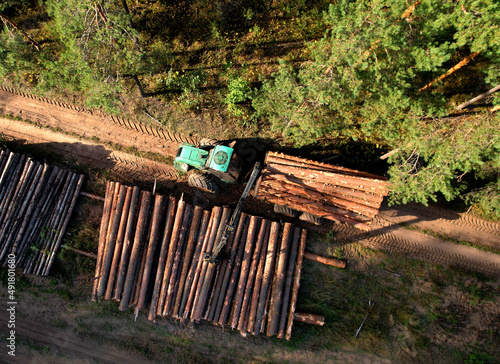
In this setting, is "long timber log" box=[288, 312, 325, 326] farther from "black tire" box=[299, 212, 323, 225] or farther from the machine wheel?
the machine wheel

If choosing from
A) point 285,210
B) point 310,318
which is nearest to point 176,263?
point 285,210

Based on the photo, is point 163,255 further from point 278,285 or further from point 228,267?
point 278,285

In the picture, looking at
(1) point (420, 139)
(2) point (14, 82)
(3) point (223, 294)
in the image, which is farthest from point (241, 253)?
(2) point (14, 82)

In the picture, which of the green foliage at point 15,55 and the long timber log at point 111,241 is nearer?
the green foliage at point 15,55

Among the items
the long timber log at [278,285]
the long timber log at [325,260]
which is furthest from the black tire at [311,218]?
the long timber log at [325,260]

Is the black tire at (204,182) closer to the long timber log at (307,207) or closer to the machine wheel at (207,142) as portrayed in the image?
the machine wheel at (207,142)

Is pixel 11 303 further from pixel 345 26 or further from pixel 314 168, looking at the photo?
pixel 345 26

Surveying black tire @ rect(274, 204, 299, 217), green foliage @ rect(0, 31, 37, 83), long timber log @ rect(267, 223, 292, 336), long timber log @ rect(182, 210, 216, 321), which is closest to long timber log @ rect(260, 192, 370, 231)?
black tire @ rect(274, 204, 299, 217)
